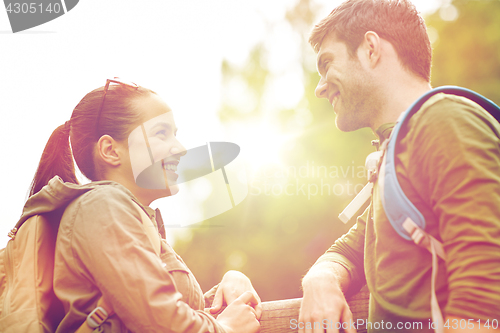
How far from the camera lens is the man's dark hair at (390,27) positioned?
2.13 meters

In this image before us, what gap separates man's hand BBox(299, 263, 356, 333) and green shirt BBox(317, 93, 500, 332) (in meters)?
0.15

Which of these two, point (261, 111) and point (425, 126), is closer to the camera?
point (425, 126)

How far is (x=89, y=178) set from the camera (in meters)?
2.24

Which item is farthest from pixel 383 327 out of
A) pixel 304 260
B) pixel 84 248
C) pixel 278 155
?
pixel 304 260

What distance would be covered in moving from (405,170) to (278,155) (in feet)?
28.5

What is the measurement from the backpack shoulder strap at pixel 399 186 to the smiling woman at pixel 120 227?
36.4 inches

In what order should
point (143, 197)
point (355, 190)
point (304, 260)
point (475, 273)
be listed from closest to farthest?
point (475, 273) → point (143, 197) → point (355, 190) → point (304, 260)

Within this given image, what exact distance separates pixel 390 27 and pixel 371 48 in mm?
186

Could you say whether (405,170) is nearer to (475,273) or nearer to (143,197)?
(475,273)

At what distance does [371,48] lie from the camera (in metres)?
2.18

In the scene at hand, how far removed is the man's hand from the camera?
64.5 inches

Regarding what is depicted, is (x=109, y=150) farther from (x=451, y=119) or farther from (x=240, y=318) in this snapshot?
(x=451, y=119)

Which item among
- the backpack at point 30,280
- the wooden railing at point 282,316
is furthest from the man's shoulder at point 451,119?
the backpack at point 30,280

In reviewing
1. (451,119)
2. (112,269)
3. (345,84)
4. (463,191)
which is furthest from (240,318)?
(345,84)
